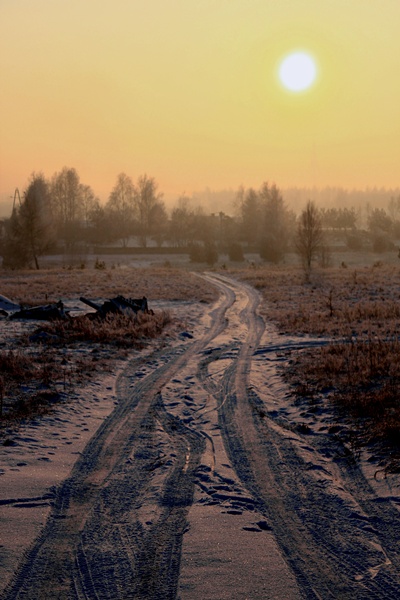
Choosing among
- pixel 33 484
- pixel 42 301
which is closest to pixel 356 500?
pixel 33 484

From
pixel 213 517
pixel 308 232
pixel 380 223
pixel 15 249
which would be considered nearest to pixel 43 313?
pixel 213 517

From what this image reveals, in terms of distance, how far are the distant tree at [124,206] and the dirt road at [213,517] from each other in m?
95.4

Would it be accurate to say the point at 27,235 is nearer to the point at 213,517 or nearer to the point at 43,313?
the point at 43,313

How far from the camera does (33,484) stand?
20.9 ft

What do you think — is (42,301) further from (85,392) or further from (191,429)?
(191,429)

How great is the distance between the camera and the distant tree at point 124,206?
10400 centimetres

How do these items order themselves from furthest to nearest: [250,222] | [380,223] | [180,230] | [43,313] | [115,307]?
1. [380,223]
2. [180,230]
3. [250,222]
4. [43,313]
5. [115,307]

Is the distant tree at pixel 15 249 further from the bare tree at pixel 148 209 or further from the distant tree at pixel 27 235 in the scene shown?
the bare tree at pixel 148 209

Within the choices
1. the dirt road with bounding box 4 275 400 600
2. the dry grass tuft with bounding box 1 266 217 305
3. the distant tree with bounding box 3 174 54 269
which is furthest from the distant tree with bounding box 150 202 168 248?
the dirt road with bounding box 4 275 400 600

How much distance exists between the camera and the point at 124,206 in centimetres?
11769

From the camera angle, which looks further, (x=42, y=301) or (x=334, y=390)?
(x=42, y=301)

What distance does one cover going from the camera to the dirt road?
14.4 ft

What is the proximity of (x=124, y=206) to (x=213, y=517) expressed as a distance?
116 metres

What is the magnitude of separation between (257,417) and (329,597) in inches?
191
